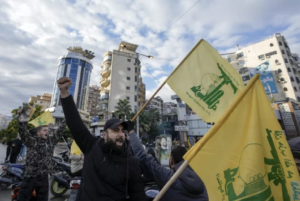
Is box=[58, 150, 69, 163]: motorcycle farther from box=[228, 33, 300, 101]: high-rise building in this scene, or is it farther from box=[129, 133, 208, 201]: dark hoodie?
box=[228, 33, 300, 101]: high-rise building

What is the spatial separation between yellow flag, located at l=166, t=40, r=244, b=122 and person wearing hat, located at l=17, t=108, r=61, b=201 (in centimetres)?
308

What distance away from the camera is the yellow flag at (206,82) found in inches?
130

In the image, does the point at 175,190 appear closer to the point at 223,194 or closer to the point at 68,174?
the point at 223,194

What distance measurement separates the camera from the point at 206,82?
11.7 feet

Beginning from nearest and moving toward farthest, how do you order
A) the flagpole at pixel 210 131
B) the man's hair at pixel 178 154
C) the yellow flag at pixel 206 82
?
the flagpole at pixel 210 131 → the man's hair at pixel 178 154 → the yellow flag at pixel 206 82

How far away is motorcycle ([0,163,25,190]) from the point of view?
5363mm

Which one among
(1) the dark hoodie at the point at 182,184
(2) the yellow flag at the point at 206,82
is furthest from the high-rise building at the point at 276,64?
(1) the dark hoodie at the point at 182,184

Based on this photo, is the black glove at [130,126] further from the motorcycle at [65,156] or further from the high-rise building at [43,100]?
the high-rise building at [43,100]

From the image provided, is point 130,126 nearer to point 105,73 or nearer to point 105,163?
point 105,163

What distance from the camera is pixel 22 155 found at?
38.4 ft

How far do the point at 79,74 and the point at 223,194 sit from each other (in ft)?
285

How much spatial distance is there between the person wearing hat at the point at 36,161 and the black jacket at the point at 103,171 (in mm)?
1954

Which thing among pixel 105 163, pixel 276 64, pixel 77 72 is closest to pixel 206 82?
pixel 105 163

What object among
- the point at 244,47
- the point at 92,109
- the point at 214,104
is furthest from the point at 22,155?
the point at 92,109
